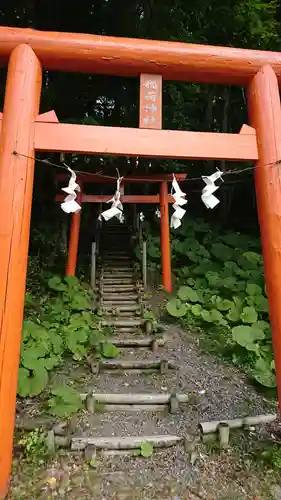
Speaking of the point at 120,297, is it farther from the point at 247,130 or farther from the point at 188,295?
the point at 247,130

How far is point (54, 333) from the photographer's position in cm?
558

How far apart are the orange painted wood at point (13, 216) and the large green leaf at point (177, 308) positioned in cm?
436

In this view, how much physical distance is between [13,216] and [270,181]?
2.26 metres

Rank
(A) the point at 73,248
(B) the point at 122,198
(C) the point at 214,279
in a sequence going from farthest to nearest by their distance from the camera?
(B) the point at 122,198, (A) the point at 73,248, (C) the point at 214,279

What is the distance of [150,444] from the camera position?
11.1ft

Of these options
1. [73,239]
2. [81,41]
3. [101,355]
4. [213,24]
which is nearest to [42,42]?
[81,41]

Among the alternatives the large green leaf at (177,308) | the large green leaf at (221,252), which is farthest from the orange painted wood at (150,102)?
the large green leaf at (221,252)

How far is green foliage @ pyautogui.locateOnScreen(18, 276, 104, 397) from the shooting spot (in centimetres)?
429

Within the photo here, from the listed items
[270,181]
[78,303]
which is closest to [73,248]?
[78,303]

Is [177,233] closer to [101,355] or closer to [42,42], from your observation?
[101,355]

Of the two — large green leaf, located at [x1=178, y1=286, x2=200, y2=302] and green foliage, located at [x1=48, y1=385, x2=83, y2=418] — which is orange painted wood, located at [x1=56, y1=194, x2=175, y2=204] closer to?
large green leaf, located at [x1=178, y1=286, x2=200, y2=302]

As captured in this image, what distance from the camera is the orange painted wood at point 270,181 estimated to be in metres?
3.05

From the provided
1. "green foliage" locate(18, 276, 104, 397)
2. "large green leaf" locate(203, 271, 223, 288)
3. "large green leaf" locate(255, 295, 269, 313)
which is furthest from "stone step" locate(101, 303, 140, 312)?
"large green leaf" locate(255, 295, 269, 313)

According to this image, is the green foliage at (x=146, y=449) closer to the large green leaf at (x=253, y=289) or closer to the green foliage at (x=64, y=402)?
the green foliage at (x=64, y=402)
